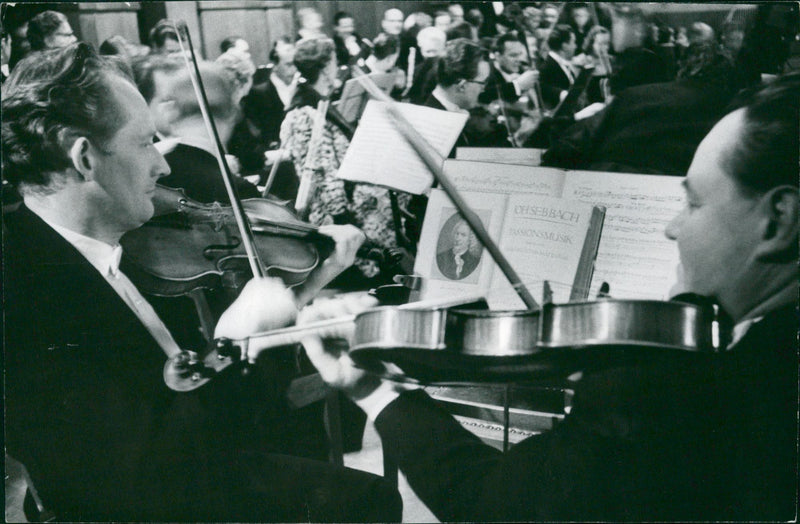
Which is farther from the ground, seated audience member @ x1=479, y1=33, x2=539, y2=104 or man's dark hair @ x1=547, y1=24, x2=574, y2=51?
man's dark hair @ x1=547, y1=24, x2=574, y2=51

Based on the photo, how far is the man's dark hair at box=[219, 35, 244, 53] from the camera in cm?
207

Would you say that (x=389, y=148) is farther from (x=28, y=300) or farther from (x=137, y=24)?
(x=28, y=300)

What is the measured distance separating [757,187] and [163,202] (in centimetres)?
167

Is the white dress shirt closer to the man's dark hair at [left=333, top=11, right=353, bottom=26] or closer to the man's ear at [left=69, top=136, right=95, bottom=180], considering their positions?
the man's ear at [left=69, top=136, right=95, bottom=180]

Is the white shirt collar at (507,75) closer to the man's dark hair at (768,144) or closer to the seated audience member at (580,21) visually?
the seated audience member at (580,21)

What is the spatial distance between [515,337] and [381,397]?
18.0 inches

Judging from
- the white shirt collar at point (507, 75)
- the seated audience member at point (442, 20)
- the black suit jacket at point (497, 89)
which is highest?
the seated audience member at point (442, 20)

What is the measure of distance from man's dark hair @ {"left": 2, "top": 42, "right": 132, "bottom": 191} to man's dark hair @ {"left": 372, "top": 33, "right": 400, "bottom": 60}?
2.71ft

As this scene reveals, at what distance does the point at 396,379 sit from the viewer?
190 cm

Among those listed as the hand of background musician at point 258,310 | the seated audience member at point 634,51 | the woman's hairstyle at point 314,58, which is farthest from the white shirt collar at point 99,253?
the seated audience member at point 634,51

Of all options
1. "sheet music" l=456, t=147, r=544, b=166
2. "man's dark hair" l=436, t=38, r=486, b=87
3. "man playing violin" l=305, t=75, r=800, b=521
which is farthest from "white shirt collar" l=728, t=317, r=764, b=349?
"man's dark hair" l=436, t=38, r=486, b=87

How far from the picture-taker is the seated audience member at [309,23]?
2.09m

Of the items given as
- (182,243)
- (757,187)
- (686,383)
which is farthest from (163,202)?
(757,187)

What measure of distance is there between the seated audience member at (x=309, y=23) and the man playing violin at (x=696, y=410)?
969mm
